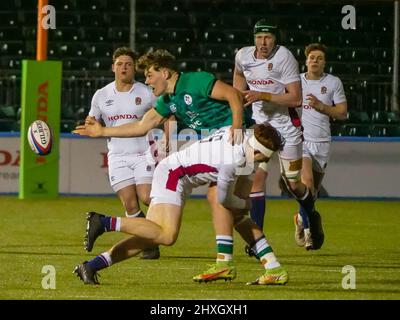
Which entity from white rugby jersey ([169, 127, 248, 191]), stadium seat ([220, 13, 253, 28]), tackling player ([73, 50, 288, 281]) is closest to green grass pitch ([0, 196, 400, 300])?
tackling player ([73, 50, 288, 281])

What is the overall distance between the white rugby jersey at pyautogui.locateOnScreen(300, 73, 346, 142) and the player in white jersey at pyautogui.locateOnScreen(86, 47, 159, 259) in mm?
2020

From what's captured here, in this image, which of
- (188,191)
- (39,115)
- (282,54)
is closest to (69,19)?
(39,115)

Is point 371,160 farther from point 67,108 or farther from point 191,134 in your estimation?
point 67,108

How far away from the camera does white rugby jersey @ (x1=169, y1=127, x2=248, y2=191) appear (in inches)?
379

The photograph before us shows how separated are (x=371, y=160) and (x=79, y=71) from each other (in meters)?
5.07

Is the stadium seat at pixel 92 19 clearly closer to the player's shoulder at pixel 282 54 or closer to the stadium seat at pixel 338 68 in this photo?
the stadium seat at pixel 338 68

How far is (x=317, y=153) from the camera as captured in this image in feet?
45.3

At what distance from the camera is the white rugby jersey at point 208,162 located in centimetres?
963

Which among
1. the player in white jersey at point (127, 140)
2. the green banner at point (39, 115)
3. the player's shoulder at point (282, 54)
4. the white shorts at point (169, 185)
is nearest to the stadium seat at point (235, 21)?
the green banner at point (39, 115)

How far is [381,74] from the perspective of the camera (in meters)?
22.8

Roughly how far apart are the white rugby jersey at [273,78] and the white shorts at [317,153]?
47.4 inches

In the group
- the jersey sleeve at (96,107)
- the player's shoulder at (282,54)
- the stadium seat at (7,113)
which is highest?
the player's shoulder at (282,54)

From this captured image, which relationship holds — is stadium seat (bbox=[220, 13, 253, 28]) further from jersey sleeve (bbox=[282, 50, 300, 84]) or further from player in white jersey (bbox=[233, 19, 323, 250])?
jersey sleeve (bbox=[282, 50, 300, 84])

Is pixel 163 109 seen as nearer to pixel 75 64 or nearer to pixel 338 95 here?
pixel 338 95
